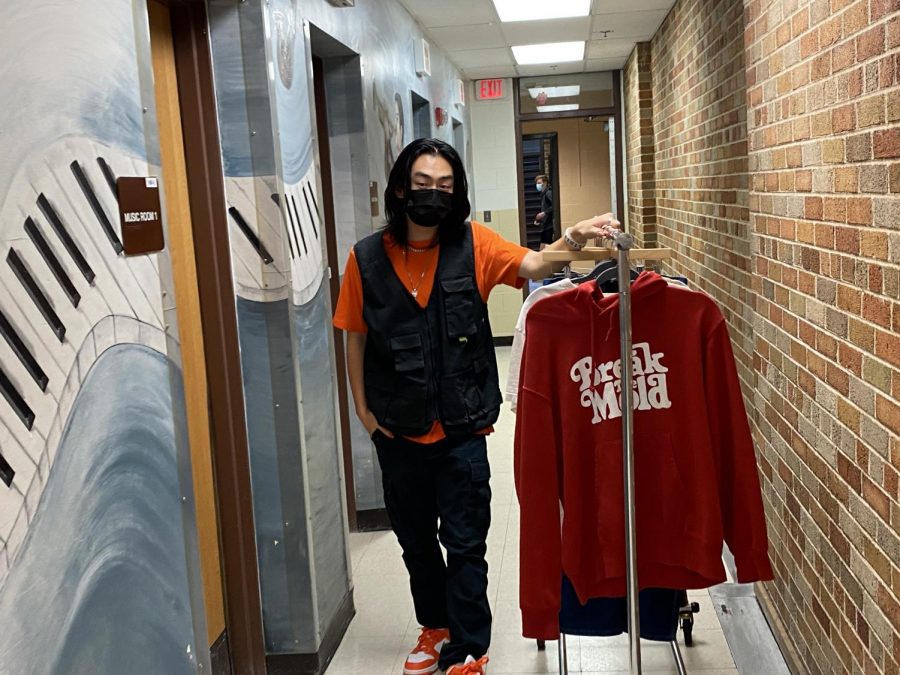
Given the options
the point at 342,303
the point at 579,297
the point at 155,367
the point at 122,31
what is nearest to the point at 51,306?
the point at 155,367

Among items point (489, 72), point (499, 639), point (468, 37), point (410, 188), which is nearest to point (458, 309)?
point (410, 188)

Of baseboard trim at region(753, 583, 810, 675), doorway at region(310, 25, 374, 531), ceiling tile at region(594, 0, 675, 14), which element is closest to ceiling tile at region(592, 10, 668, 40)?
ceiling tile at region(594, 0, 675, 14)

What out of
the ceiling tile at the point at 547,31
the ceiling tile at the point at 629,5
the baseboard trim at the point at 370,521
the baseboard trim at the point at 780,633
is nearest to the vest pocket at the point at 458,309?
the baseboard trim at the point at 780,633

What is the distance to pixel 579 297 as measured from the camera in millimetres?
2250

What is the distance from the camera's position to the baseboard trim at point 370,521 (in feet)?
14.9

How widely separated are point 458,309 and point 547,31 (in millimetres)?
4918

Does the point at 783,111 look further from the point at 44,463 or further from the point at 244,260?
the point at 44,463

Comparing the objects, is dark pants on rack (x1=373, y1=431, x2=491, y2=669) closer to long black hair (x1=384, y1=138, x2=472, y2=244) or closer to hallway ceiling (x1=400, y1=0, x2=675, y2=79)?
long black hair (x1=384, y1=138, x2=472, y2=244)

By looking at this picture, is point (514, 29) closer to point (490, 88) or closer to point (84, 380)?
point (490, 88)

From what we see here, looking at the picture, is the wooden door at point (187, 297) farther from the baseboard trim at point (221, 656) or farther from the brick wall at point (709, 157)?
the brick wall at point (709, 157)

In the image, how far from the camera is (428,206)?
9.12 feet

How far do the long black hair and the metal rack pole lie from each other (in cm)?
82

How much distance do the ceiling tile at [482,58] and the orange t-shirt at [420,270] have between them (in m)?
5.31

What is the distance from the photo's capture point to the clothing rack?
208 centimetres
